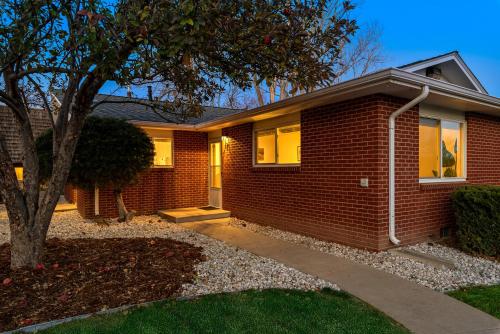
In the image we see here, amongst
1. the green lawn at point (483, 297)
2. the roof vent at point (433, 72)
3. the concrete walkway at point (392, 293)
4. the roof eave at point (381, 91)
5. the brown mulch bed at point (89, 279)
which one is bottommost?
the green lawn at point (483, 297)

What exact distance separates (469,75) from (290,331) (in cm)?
946

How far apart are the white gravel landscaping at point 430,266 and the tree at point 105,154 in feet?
13.8

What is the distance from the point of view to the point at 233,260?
216 inches

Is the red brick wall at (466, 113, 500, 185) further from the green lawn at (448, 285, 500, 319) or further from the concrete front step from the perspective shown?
the concrete front step

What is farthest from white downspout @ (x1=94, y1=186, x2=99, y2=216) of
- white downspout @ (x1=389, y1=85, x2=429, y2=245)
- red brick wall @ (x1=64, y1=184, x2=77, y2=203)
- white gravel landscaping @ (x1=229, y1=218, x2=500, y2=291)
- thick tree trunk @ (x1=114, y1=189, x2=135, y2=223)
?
white downspout @ (x1=389, y1=85, x2=429, y2=245)

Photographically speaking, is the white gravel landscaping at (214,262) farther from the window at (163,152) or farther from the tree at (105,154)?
the window at (163,152)

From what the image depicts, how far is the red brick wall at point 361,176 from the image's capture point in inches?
235

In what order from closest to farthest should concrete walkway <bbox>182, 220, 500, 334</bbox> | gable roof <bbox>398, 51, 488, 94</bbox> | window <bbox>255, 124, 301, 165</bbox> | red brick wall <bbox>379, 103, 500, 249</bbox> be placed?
concrete walkway <bbox>182, 220, 500, 334</bbox> → red brick wall <bbox>379, 103, 500, 249</bbox> → window <bbox>255, 124, 301, 165</bbox> → gable roof <bbox>398, 51, 488, 94</bbox>

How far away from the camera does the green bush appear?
580cm

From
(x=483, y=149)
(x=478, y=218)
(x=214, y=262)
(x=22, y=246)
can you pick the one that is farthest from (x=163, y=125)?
(x=483, y=149)

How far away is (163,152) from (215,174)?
5.80ft

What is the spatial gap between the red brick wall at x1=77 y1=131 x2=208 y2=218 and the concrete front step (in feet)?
1.56

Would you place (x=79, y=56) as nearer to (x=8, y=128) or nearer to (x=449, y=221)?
(x=449, y=221)

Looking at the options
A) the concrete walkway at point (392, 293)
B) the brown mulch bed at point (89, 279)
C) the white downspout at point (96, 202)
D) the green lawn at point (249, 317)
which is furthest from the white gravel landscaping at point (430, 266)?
the white downspout at point (96, 202)
